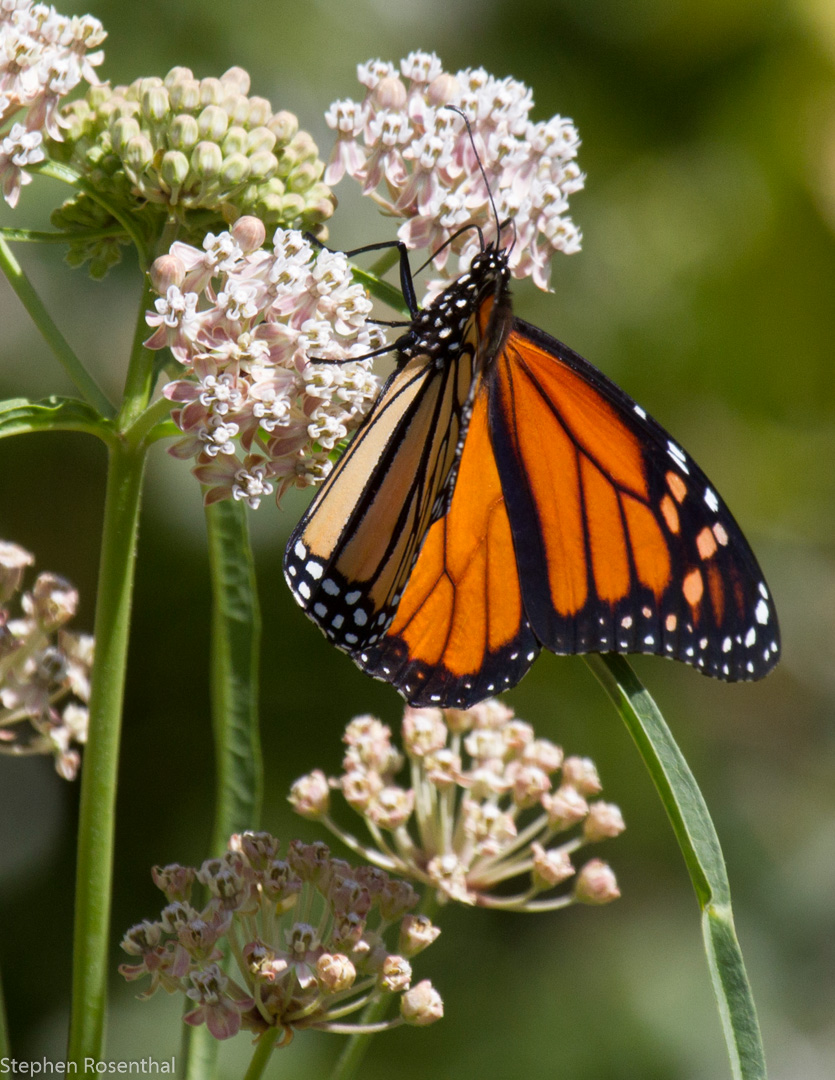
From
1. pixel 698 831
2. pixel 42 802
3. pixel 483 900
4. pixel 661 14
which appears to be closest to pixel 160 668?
pixel 42 802

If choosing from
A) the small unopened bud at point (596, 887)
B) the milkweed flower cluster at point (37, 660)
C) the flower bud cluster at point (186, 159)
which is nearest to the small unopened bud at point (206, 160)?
the flower bud cluster at point (186, 159)

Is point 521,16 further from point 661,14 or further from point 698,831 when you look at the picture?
point 698,831

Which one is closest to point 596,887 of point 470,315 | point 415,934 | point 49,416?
point 415,934

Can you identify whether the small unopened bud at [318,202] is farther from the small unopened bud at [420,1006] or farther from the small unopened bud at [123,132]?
the small unopened bud at [420,1006]

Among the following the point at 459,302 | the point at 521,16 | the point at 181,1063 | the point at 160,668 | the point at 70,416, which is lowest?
the point at 181,1063

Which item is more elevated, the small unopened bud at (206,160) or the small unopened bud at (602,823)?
the small unopened bud at (206,160)

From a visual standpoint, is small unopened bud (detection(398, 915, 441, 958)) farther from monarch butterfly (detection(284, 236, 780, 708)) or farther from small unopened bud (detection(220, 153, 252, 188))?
small unopened bud (detection(220, 153, 252, 188))
